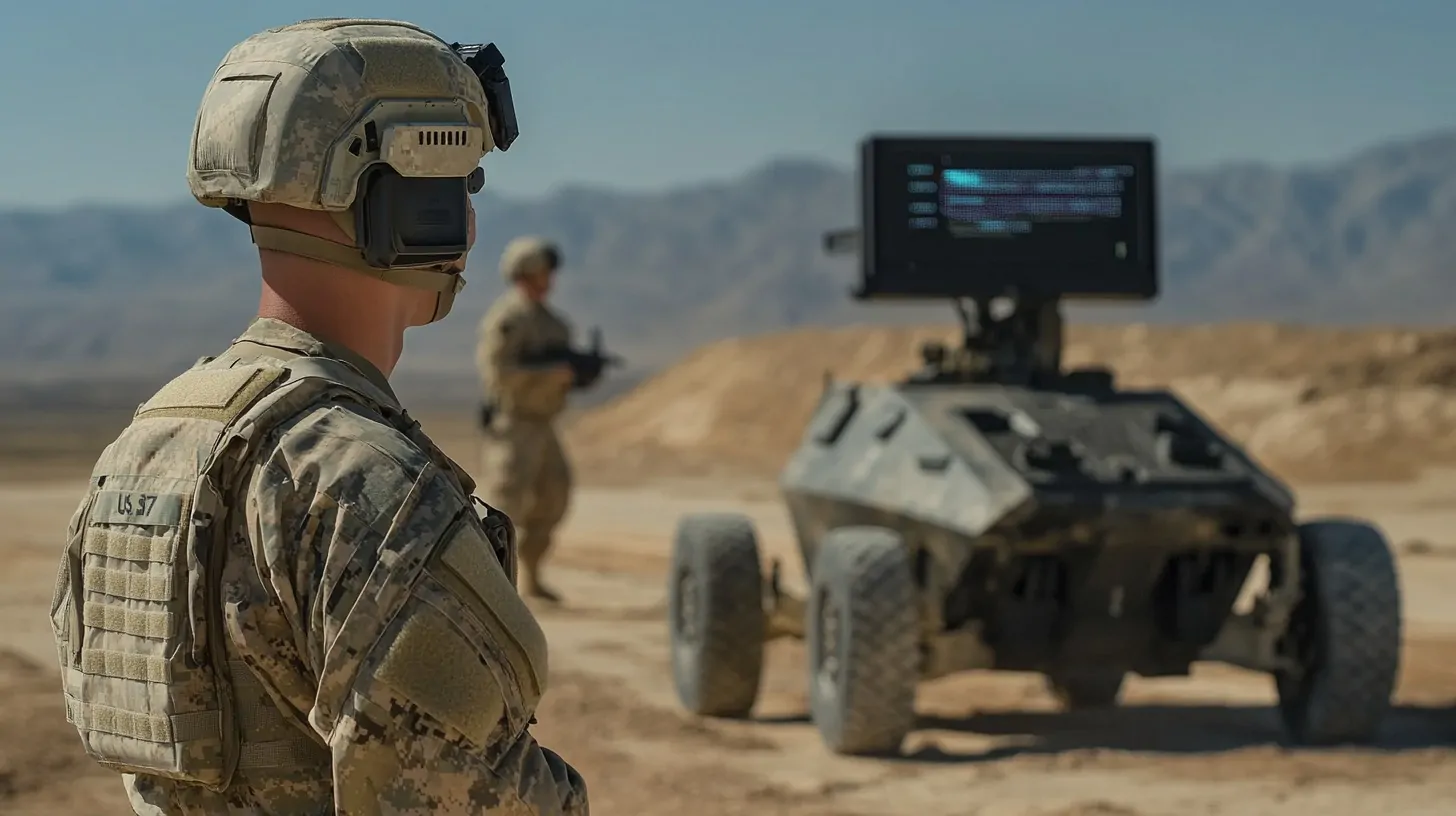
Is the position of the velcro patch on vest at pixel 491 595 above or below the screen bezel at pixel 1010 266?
below

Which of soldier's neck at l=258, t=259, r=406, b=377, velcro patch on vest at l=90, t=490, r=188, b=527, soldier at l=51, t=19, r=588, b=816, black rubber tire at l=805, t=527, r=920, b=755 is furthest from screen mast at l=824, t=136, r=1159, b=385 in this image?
velcro patch on vest at l=90, t=490, r=188, b=527

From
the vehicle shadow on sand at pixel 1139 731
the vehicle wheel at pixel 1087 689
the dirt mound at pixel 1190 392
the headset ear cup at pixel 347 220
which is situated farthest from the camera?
the dirt mound at pixel 1190 392

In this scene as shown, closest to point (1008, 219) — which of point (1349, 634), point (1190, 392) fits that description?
point (1349, 634)

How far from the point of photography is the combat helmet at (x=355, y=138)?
2.59 metres

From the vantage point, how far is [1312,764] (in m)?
8.09

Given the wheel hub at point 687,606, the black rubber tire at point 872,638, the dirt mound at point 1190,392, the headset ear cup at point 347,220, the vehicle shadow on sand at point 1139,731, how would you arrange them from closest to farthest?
1. the headset ear cup at point 347,220
2. the black rubber tire at point 872,638
3. the vehicle shadow on sand at point 1139,731
4. the wheel hub at point 687,606
5. the dirt mound at point 1190,392

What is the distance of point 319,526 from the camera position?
7.83 ft

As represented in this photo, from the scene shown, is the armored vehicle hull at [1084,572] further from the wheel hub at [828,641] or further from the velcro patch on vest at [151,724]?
the velcro patch on vest at [151,724]

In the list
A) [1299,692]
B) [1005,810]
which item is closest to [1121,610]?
[1299,692]

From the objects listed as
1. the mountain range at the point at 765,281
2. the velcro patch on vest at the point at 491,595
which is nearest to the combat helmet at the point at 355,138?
the velcro patch on vest at the point at 491,595

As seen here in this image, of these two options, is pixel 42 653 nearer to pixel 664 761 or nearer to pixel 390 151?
pixel 664 761

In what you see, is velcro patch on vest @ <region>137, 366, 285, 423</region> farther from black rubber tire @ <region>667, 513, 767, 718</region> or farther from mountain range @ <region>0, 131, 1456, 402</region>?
mountain range @ <region>0, 131, 1456, 402</region>

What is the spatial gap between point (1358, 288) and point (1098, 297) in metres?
146

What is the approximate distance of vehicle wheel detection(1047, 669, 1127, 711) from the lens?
33.4 ft
